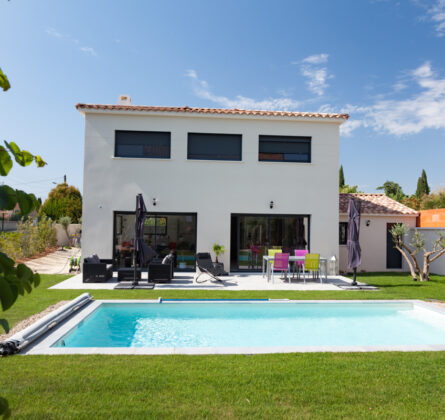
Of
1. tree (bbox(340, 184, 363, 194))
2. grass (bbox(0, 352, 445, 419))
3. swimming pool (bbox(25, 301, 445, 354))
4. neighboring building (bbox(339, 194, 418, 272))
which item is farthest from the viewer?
tree (bbox(340, 184, 363, 194))

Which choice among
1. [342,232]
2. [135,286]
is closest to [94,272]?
[135,286]

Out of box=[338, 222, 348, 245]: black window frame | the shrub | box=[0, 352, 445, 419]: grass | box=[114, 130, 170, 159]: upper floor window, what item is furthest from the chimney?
box=[0, 352, 445, 419]: grass

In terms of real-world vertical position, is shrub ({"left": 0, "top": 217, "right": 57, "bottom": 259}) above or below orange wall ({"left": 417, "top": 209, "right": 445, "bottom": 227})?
below

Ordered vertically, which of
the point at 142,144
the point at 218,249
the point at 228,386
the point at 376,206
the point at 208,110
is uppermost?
the point at 208,110

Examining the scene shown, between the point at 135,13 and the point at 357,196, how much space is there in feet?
48.7

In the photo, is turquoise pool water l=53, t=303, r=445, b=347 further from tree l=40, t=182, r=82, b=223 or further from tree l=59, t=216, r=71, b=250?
tree l=40, t=182, r=82, b=223

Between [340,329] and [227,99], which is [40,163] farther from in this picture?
[227,99]

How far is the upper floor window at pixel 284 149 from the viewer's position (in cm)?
1543

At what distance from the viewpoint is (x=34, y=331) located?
622 centimetres

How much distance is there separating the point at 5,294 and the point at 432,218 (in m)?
19.3

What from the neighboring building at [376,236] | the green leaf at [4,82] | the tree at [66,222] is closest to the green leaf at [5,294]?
the green leaf at [4,82]

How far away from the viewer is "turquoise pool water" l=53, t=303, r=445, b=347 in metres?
7.25

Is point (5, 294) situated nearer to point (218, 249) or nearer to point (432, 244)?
point (218, 249)

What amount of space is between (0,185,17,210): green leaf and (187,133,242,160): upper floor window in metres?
14.1
